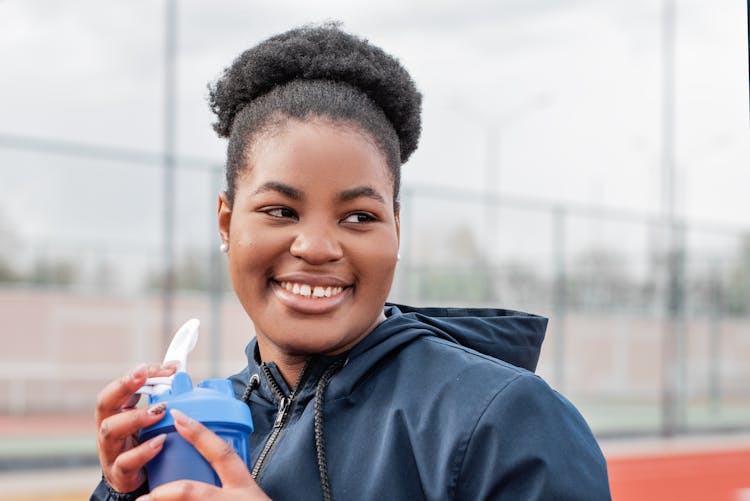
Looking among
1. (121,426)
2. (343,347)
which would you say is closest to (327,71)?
(343,347)

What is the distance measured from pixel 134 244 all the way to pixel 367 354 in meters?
9.41

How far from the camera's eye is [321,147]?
1.52m

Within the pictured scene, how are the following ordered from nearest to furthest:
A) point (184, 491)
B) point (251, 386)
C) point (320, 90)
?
point (184, 491)
point (320, 90)
point (251, 386)

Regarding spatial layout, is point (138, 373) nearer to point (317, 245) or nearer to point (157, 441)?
point (157, 441)

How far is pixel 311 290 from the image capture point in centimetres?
A: 153

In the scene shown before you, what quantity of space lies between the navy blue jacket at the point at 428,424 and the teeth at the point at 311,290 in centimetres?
9

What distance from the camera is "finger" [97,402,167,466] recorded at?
131 cm

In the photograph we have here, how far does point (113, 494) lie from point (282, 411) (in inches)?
10.6

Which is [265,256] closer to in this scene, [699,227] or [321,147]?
[321,147]

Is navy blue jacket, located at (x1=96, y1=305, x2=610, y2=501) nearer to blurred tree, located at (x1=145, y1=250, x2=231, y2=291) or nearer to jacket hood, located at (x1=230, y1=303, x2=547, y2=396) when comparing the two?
jacket hood, located at (x1=230, y1=303, x2=547, y2=396)

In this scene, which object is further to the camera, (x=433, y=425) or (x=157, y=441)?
(x=433, y=425)

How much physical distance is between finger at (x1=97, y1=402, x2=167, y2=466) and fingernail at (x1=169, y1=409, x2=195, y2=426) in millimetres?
28

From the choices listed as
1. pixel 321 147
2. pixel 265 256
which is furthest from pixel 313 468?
pixel 321 147

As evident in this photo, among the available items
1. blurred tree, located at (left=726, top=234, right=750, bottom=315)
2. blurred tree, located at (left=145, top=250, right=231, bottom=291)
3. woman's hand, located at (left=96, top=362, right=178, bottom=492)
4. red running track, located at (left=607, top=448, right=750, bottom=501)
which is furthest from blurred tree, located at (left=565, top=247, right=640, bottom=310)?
woman's hand, located at (left=96, top=362, right=178, bottom=492)
